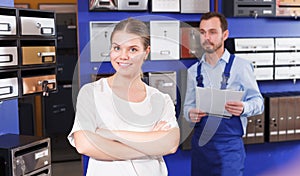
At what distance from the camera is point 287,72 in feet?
12.6

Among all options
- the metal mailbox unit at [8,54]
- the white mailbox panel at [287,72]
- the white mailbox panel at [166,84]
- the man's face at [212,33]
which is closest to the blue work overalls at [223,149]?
the man's face at [212,33]

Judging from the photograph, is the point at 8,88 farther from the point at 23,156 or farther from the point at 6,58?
the point at 23,156

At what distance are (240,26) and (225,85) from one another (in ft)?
3.99

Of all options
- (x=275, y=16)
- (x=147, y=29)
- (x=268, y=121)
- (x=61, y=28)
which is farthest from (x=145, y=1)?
(x=61, y=28)

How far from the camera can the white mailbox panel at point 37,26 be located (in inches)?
96.6

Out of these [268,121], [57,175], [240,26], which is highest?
[240,26]

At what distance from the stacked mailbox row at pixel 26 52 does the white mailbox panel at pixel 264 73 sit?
5.95 feet

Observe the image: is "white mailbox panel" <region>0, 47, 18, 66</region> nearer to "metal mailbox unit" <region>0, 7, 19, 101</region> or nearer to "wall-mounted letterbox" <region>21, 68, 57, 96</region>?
"metal mailbox unit" <region>0, 7, 19, 101</region>

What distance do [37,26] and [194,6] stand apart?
1507 millimetres

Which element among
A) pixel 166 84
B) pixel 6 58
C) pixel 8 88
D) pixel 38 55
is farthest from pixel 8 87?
pixel 166 84

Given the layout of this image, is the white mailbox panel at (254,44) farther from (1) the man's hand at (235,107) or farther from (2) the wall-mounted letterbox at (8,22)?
(2) the wall-mounted letterbox at (8,22)

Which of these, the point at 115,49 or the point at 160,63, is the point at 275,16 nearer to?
the point at 160,63

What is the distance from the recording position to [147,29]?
1514 millimetres

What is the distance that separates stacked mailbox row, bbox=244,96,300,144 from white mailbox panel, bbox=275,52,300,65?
33 centimetres
